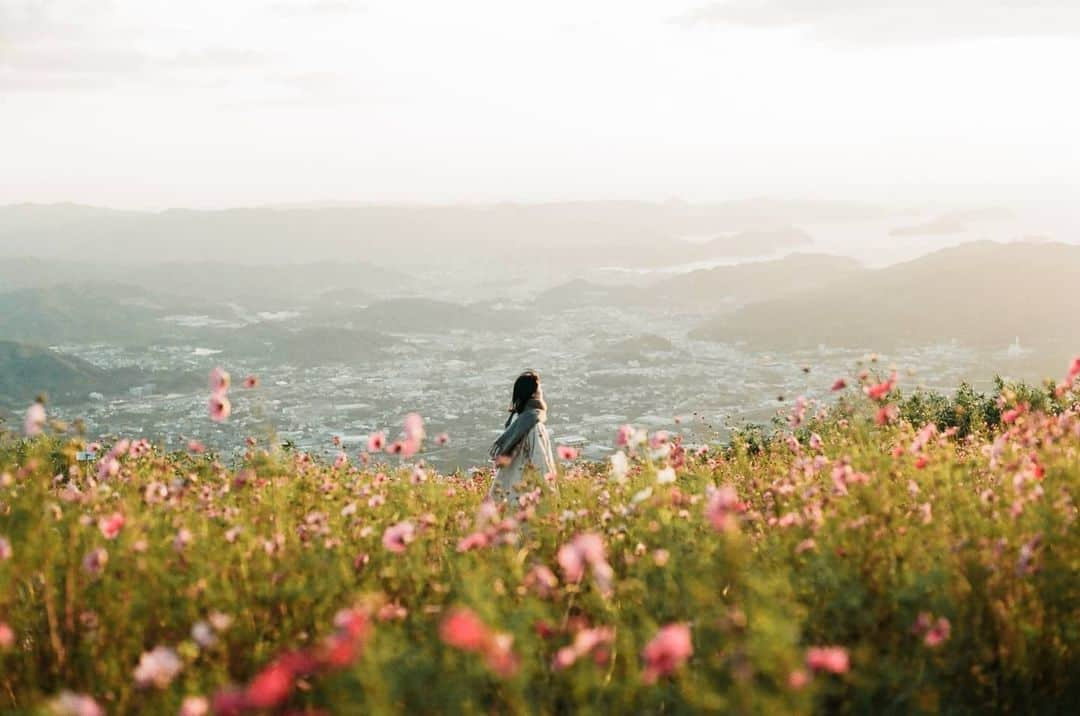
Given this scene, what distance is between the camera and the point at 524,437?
10320 millimetres

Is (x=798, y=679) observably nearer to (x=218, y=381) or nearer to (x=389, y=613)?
(x=389, y=613)

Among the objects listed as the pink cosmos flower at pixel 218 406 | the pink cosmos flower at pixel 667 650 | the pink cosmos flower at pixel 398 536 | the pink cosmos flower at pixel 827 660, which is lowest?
the pink cosmos flower at pixel 398 536

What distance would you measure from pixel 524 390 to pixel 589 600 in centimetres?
598

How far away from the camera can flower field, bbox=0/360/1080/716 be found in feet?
11.4

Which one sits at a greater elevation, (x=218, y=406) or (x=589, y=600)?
(x=218, y=406)

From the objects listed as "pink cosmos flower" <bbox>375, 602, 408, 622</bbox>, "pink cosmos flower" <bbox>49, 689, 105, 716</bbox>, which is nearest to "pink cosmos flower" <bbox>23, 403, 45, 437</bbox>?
"pink cosmos flower" <bbox>375, 602, 408, 622</bbox>

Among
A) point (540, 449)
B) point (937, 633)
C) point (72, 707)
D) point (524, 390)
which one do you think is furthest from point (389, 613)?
point (524, 390)

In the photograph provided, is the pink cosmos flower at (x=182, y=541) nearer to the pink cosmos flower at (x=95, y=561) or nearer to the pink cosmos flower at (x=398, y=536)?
the pink cosmos flower at (x=95, y=561)

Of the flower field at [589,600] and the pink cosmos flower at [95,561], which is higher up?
the pink cosmos flower at [95,561]

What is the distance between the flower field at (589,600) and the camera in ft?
11.4

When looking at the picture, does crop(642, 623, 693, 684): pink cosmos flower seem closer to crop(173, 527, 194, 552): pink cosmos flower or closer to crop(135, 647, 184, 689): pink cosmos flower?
→ crop(135, 647, 184, 689): pink cosmos flower

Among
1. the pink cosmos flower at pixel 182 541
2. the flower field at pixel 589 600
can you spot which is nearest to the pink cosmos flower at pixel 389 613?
the flower field at pixel 589 600

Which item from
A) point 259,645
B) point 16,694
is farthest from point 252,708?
point 16,694

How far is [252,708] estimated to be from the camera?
2.66m
